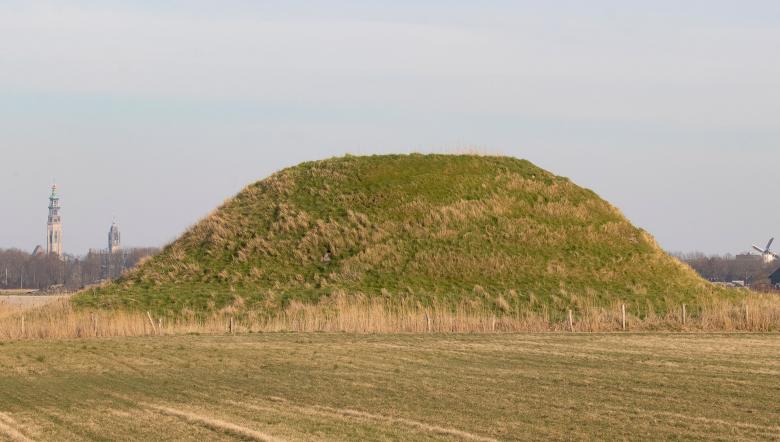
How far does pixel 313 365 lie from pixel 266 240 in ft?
111

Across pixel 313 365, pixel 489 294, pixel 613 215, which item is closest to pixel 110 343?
pixel 313 365

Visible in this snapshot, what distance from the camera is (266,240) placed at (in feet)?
210

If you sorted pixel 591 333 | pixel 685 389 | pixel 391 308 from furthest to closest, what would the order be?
pixel 391 308, pixel 591 333, pixel 685 389

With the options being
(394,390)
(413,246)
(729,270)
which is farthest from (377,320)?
(729,270)

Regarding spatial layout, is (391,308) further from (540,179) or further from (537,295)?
(540,179)

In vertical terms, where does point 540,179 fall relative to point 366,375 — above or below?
above

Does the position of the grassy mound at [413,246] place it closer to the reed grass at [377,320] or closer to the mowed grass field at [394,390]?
the reed grass at [377,320]

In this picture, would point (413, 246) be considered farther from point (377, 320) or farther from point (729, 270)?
point (729, 270)

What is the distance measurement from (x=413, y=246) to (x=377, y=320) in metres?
14.1

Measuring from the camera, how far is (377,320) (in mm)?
48312

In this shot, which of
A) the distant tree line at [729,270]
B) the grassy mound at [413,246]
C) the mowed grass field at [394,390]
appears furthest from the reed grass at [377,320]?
the distant tree line at [729,270]

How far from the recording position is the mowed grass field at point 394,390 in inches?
729

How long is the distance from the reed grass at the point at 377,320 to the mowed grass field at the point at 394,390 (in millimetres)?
7203

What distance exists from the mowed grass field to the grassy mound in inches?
666
